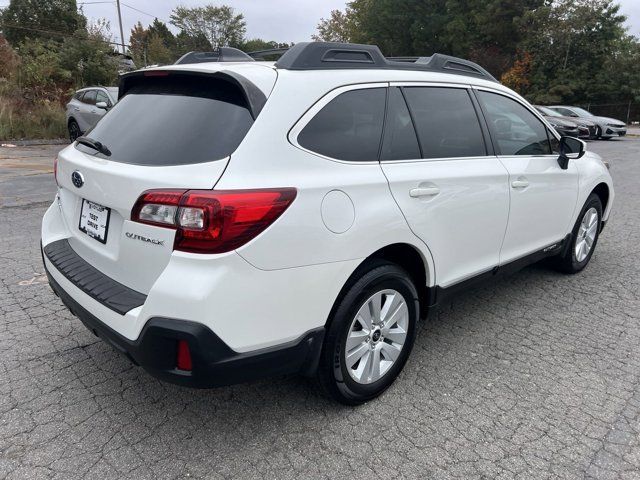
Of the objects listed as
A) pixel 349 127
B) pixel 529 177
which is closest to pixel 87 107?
pixel 529 177

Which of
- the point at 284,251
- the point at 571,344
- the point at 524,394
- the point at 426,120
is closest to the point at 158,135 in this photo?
the point at 284,251

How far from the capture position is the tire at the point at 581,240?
14.8 ft

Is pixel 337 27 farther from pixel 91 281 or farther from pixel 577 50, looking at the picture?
pixel 91 281

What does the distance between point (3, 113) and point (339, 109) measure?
→ 1735 cm

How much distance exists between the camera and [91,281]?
8.06 ft

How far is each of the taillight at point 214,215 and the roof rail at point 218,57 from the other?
4.18 ft

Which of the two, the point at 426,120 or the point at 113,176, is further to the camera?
the point at 426,120

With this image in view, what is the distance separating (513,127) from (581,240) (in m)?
1.61

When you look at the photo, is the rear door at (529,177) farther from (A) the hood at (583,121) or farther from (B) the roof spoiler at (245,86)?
(A) the hood at (583,121)

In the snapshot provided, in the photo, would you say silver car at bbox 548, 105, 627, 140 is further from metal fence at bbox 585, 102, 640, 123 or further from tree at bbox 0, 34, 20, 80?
tree at bbox 0, 34, 20, 80

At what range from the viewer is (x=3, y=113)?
1605 centimetres

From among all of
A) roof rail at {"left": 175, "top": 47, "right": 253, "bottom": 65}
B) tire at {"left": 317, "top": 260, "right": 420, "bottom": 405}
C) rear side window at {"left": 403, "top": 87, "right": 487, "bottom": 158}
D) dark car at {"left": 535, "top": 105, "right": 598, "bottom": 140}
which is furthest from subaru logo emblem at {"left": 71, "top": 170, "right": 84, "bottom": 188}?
dark car at {"left": 535, "top": 105, "right": 598, "bottom": 140}

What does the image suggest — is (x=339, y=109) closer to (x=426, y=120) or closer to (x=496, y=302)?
(x=426, y=120)

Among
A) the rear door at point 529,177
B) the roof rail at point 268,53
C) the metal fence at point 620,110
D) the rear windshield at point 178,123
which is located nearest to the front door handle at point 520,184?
the rear door at point 529,177
